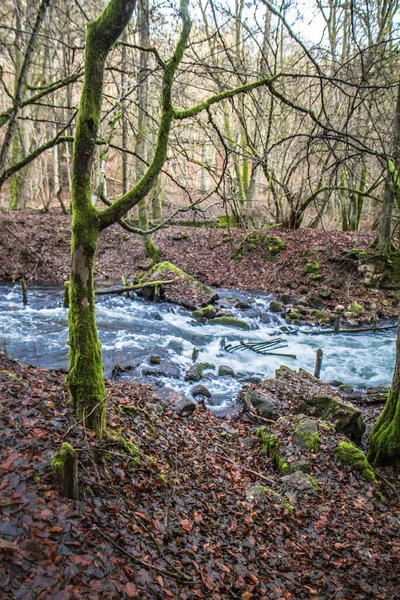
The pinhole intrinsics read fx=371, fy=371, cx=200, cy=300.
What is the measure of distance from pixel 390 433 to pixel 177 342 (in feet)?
21.4

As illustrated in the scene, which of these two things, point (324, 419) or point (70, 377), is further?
point (324, 419)

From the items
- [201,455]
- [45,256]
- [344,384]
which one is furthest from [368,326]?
[45,256]

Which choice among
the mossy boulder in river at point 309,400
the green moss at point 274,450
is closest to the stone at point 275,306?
the mossy boulder in river at point 309,400

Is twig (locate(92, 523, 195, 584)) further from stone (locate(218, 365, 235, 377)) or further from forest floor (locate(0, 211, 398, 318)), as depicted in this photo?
forest floor (locate(0, 211, 398, 318))

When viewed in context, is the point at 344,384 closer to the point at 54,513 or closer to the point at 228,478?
the point at 228,478

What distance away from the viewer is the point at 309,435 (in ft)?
19.7

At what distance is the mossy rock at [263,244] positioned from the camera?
18.3 m

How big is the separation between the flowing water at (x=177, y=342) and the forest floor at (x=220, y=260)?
78.9 inches

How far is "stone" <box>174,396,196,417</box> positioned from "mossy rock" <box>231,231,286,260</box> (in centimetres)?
1212

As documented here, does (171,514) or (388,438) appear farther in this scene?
(388,438)

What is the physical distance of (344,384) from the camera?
9.33 metres

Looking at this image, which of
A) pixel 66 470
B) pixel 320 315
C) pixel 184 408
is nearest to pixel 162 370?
pixel 184 408

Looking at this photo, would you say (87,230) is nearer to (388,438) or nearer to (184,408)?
(184,408)

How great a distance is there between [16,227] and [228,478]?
16.1 metres
